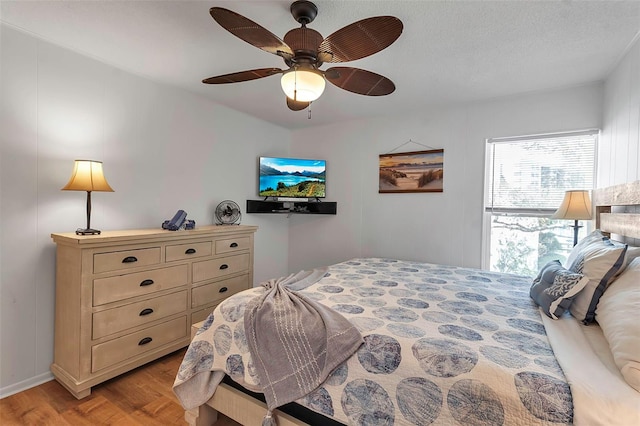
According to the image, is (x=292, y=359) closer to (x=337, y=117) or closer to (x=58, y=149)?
(x=58, y=149)

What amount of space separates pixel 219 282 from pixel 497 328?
236 cm

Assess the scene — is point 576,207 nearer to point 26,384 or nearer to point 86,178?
point 86,178

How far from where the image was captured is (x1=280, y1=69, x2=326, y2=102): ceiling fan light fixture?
163 centimetres

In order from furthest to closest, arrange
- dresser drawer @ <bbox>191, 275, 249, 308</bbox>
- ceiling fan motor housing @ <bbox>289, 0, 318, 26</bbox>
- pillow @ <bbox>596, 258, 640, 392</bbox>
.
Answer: dresser drawer @ <bbox>191, 275, 249, 308</bbox> → ceiling fan motor housing @ <bbox>289, 0, 318, 26</bbox> → pillow @ <bbox>596, 258, 640, 392</bbox>

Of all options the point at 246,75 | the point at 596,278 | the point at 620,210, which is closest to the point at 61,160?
the point at 246,75

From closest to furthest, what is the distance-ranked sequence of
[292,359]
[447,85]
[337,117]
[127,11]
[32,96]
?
[292,359] → [127,11] → [32,96] → [447,85] → [337,117]

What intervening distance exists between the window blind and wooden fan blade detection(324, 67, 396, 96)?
1.84m

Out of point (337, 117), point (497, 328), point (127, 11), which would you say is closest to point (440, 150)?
→ point (337, 117)

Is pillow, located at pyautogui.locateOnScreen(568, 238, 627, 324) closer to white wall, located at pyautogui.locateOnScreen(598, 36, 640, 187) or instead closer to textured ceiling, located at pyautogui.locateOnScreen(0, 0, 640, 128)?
white wall, located at pyautogui.locateOnScreen(598, 36, 640, 187)

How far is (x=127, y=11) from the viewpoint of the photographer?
1.76 meters

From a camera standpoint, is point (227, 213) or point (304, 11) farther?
point (227, 213)

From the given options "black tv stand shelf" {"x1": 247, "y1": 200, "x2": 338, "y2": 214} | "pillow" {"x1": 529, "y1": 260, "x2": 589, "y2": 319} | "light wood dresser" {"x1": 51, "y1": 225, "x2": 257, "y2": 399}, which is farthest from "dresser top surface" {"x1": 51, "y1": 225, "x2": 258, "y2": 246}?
"pillow" {"x1": 529, "y1": 260, "x2": 589, "y2": 319}

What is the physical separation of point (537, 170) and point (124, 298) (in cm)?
387

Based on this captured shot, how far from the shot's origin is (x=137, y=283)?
2213 mm
